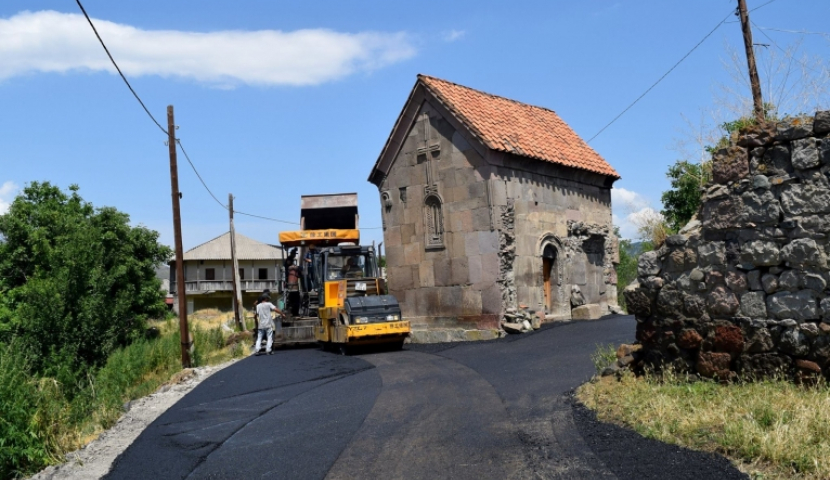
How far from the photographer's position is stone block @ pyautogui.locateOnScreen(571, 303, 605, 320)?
22.3m

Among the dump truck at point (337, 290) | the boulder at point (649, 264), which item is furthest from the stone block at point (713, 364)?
the dump truck at point (337, 290)

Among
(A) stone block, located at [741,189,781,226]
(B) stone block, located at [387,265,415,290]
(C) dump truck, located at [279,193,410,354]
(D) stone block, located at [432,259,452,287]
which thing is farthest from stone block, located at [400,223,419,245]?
(A) stone block, located at [741,189,781,226]

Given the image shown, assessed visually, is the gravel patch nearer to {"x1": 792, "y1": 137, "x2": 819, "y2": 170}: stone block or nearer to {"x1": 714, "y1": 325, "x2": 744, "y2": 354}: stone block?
{"x1": 714, "y1": 325, "x2": 744, "y2": 354}: stone block

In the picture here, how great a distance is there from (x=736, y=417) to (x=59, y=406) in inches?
472

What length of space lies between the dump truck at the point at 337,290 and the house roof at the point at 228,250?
42.2 m

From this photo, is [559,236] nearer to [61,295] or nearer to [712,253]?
[712,253]

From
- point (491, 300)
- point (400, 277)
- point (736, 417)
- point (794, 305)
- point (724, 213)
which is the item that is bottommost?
point (736, 417)

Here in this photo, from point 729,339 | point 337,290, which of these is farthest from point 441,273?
point 729,339

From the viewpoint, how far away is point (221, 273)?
68.7 metres

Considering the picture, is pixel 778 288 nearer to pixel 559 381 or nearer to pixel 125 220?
pixel 559 381

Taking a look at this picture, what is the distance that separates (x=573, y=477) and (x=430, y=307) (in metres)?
15.5

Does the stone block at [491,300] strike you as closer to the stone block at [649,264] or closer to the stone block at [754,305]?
the stone block at [649,264]

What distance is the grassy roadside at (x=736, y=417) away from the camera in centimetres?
596

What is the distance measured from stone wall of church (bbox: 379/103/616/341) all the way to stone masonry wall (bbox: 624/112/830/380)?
1090cm
